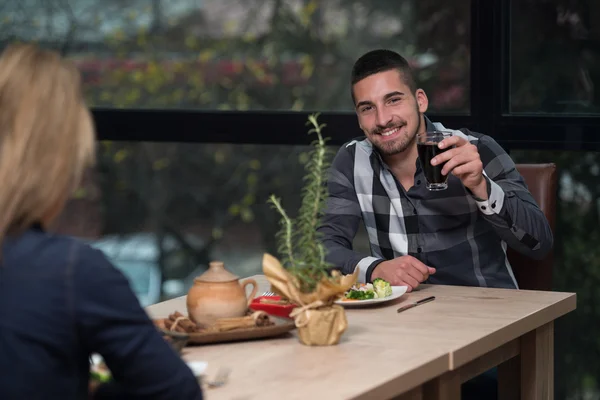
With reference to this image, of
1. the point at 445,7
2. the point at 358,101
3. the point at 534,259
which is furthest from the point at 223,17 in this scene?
the point at 534,259

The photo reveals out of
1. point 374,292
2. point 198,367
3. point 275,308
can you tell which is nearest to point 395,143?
point 374,292

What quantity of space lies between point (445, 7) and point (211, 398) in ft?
7.78

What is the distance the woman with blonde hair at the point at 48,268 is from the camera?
1338mm

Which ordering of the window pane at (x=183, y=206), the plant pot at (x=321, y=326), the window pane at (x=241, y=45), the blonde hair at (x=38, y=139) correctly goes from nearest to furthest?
1. the blonde hair at (x=38, y=139)
2. the plant pot at (x=321, y=326)
3. the window pane at (x=241, y=45)
4. the window pane at (x=183, y=206)

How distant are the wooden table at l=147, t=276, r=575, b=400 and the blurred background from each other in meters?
1.12

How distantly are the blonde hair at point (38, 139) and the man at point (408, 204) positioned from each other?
151 cm

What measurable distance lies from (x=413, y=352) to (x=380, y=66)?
49.6 inches

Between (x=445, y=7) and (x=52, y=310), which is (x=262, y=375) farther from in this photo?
(x=445, y=7)

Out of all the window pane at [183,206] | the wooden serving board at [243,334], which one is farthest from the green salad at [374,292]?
the window pane at [183,206]

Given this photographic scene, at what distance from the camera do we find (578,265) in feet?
11.9

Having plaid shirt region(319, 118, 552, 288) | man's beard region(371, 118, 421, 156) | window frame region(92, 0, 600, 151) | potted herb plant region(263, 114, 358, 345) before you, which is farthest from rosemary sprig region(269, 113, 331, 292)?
window frame region(92, 0, 600, 151)

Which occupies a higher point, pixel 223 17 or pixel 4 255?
pixel 223 17

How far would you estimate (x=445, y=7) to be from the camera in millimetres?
3701

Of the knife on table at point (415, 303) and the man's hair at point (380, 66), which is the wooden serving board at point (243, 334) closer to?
the knife on table at point (415, 303)
